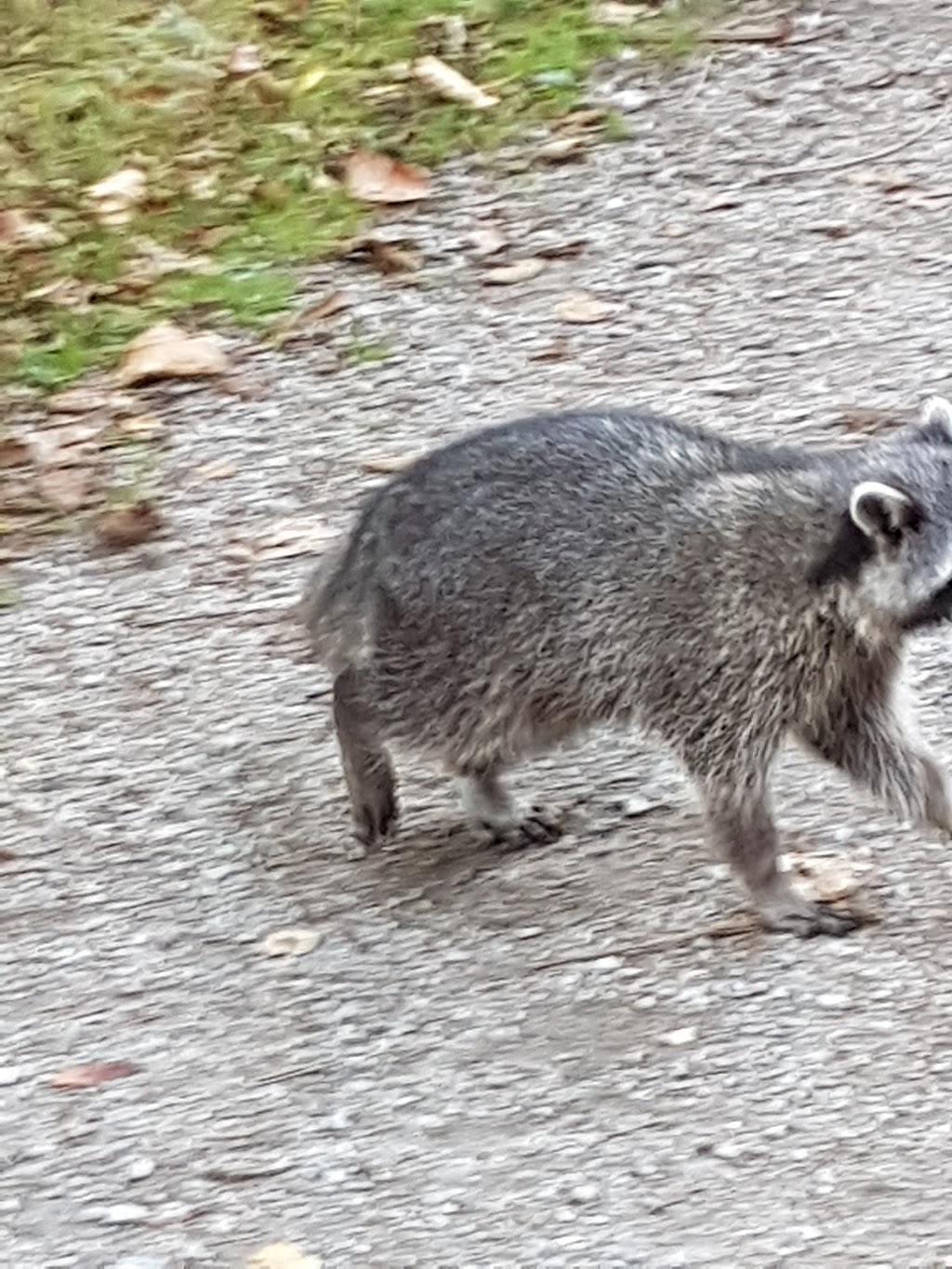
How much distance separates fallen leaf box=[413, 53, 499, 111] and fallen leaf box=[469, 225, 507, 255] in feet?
2.32

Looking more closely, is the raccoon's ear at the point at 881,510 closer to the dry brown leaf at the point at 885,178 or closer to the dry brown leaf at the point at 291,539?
the dry brown leaf at the point at 291,539

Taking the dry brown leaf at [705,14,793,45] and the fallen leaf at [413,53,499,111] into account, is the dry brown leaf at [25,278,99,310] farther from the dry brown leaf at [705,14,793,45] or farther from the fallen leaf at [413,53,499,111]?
the dry brown leaf at [705,14,793,45]

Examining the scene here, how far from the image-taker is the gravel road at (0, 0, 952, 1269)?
10.6ft

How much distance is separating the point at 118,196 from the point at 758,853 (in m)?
3.77

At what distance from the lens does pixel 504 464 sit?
4047 mm

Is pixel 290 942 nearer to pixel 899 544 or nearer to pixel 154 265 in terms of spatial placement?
pixel 899 544

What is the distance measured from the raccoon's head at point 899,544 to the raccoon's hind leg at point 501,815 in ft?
2.28

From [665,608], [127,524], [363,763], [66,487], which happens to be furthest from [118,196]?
[665,608]

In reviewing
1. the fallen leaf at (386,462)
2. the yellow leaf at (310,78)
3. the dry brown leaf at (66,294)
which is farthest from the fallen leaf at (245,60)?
the fallen leaf at (386,462)

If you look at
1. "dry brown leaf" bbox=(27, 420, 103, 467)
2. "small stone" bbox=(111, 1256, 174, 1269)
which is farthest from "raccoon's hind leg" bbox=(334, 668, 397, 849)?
"dry brown leaf" bbox=(27, 420, 103, 467)

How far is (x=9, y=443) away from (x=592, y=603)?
2411 millimetres

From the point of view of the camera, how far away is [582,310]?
6070 millimetres

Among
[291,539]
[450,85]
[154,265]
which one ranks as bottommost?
[291,539]

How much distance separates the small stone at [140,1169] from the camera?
340 cm
